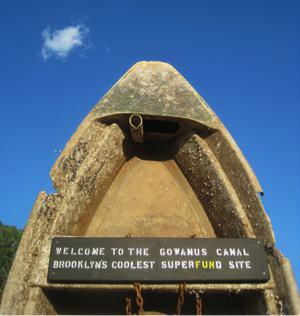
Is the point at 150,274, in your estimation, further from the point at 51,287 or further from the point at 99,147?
the point at 99,147

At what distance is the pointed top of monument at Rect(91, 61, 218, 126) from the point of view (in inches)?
146

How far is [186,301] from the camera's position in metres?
3.17

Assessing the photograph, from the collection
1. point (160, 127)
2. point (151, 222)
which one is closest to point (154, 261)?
point (151, 222)

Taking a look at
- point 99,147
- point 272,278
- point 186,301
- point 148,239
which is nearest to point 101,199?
point 99,147

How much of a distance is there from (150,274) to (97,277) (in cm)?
44

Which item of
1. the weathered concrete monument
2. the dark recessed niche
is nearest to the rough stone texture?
the weathered concrete monument

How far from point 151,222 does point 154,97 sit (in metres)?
1.44

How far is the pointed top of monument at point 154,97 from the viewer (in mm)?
3713

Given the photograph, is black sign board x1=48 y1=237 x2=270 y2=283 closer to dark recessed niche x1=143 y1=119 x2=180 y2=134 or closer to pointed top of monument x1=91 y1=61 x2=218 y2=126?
pointed top of monument x1=91 y1=61 x2=218 y2=126

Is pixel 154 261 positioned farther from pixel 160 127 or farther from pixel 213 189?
pixel 160 127


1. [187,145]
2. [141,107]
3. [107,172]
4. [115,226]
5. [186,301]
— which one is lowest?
[186,301]

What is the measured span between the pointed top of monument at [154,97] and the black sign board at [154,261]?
146 cm

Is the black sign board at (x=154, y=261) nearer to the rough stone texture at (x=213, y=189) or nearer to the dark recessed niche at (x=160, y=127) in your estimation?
the rough stone texture at (x=213, y=189)

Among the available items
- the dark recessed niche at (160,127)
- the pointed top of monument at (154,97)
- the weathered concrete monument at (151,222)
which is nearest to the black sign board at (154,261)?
the weathered concrete monument at (151,222)
